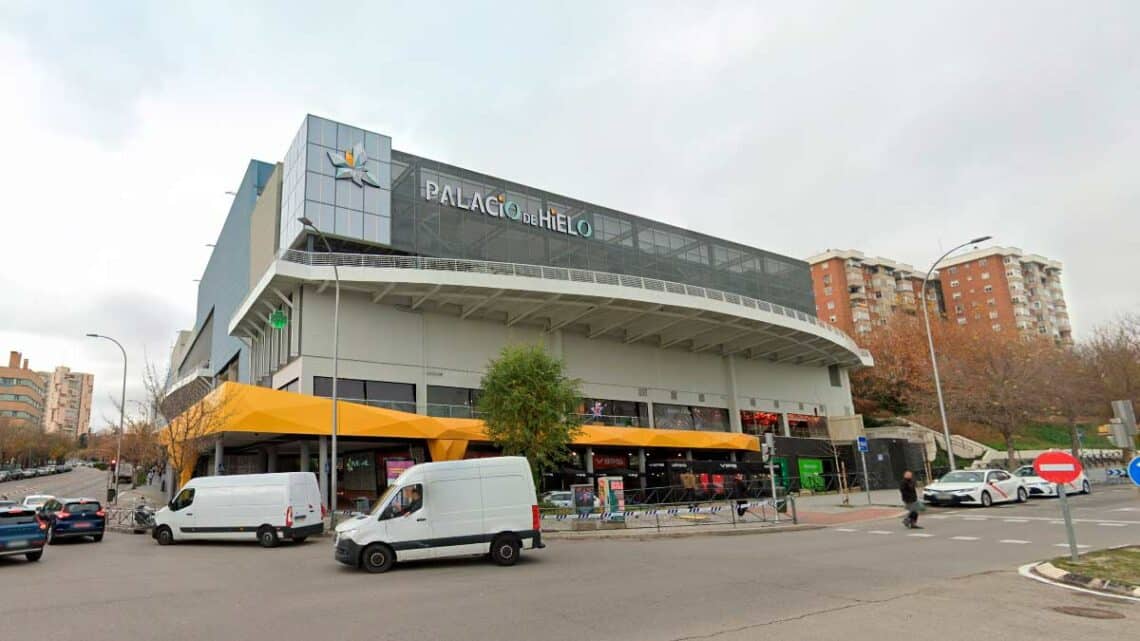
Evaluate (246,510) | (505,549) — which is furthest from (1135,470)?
(246,510)

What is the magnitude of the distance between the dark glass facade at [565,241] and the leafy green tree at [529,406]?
46.2 feet

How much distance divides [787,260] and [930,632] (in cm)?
6045

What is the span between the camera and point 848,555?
1290 centimetres

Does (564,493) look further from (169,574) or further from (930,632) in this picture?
(930,632)

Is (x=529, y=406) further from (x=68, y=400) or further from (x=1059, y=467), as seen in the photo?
(x=68, y=400)

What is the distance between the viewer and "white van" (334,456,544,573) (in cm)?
1287

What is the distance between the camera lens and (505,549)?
13.2 metres

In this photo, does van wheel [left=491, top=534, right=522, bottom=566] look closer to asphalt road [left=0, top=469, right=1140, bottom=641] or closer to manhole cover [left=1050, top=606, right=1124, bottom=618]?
asphalt road [left=0, top=469, right=1140, bottom=641]

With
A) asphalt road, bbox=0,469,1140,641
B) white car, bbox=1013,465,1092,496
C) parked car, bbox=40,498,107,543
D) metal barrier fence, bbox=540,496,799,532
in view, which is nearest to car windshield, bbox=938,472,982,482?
white car, bbox=1013,465,1092,496

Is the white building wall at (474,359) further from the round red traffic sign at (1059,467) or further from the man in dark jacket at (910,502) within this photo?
the round red traffic sign at (1059,467)

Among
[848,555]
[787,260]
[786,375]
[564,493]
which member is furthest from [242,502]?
[787,260]

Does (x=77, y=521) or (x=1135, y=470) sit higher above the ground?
(x=1135, y=470)

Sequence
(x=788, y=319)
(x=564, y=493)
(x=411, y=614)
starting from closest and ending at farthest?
(x=411, y=614) → (x=564, y=493) → (x=788, y=319)

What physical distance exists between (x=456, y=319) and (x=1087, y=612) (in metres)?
35.7
